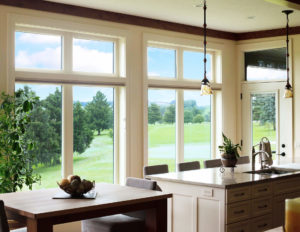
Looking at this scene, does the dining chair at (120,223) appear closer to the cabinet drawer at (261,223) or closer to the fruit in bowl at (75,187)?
the fruit in bowl at (75,187)

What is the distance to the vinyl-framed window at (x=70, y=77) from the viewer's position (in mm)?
5316

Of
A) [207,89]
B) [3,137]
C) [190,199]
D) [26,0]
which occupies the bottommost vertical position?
[190,199]

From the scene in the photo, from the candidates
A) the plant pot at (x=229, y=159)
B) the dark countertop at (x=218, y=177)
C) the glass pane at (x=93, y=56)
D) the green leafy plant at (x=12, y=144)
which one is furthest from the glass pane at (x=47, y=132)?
the plant pot at (x=229, y=159)

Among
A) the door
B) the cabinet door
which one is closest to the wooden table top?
the cabinet door

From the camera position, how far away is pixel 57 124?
5684 mm

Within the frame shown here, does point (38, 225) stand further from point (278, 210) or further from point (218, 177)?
point (278, 210)

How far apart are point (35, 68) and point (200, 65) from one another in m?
2.93

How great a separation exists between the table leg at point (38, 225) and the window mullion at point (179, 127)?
413cm

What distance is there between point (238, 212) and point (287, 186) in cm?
95

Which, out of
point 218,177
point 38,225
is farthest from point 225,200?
point 38,225

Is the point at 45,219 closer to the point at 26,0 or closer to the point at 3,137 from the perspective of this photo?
the point at 3,137

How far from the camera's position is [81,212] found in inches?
129

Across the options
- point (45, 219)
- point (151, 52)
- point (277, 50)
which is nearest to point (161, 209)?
point (45, 219)

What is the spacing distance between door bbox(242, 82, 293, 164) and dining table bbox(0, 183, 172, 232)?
143 inches
